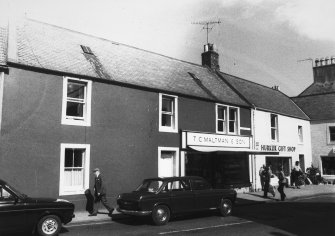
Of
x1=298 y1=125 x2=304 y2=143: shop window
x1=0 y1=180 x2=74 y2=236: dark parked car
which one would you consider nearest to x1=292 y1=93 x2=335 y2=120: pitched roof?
x1=298 y1=125 x2=304 y2=143: shop window

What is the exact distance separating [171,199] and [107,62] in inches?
331

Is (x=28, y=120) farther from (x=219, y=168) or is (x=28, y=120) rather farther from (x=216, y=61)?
(x=216, y=61)

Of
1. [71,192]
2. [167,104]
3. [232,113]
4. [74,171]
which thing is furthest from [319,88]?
[71,192]

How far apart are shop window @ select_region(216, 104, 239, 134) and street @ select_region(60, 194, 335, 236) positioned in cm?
724

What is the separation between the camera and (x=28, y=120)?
1284cm

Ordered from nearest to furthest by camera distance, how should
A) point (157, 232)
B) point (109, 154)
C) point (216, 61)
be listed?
point (157, 232), point (109, 154), point (216, 61)

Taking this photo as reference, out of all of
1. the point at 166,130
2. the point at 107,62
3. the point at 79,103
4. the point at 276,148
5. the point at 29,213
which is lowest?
the point at 29,213

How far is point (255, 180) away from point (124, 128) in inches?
423

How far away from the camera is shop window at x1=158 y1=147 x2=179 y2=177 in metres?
17.0

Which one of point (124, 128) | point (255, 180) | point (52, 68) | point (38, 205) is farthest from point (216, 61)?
point (38, 205)

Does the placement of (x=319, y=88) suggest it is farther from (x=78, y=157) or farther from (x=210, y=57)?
(x=78, y=157)

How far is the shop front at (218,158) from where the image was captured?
18.1 m

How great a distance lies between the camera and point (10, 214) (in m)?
8.53

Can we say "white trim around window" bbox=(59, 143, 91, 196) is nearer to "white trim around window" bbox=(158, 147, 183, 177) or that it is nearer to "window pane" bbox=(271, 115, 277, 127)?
"white trim around window" bbox=(158, 147, 183, 177)
